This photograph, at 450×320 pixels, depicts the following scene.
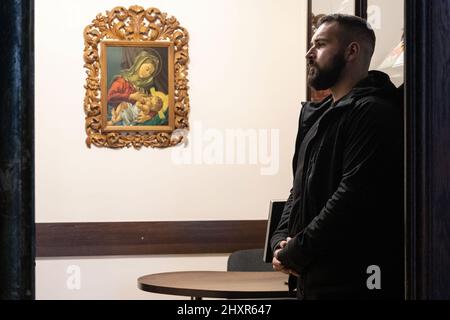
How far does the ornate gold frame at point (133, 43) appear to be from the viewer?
4227mm

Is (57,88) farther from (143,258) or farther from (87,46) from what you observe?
(143,258)

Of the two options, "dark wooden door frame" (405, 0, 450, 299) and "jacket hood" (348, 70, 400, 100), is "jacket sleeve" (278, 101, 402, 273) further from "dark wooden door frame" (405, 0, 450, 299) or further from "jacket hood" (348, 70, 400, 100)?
"dark wooden door frame" (405, 0, 450, 299)

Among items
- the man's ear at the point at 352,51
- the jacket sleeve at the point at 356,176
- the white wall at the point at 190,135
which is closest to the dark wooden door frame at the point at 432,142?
the jacket sleeve at the point at 356,176

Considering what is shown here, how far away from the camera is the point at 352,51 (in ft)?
7.61

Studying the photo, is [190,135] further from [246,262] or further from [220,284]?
[220,284]

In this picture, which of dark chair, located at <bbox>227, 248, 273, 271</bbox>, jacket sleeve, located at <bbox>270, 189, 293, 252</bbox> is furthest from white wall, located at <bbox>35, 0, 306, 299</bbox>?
jacket sleeve, located at <bbox>270, 189, 293, 252</bbox>

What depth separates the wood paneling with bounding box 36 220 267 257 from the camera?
4.23 meters

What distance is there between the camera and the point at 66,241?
4.23m

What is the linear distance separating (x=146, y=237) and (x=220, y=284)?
1240 millimetres
